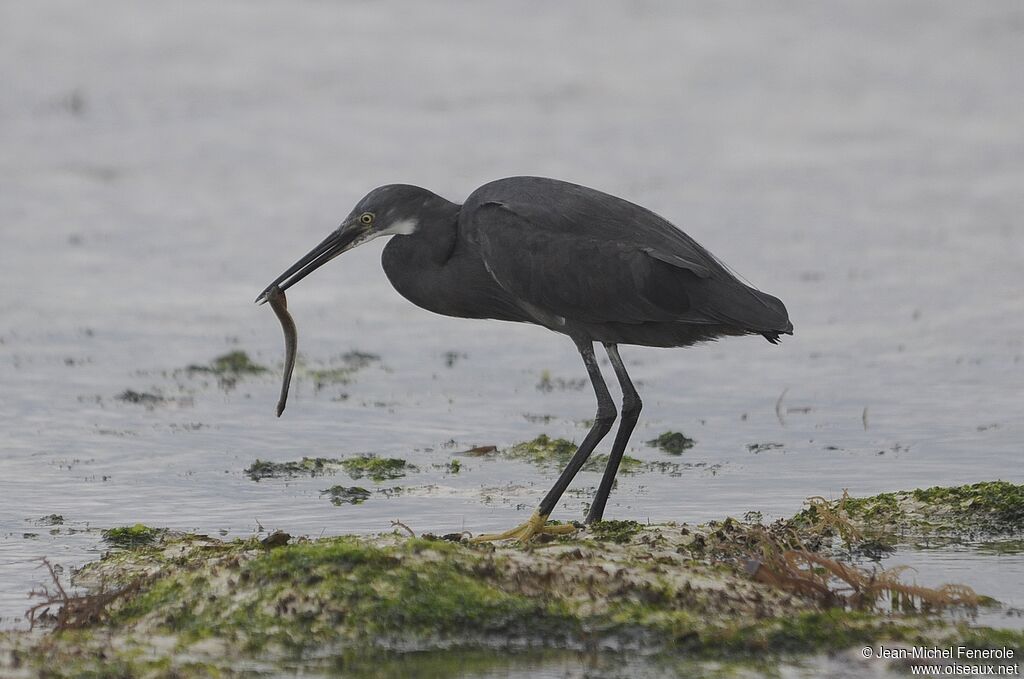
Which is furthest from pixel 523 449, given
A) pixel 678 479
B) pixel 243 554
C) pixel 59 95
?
pixel 59 95

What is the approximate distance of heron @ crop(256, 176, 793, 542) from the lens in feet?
22.0

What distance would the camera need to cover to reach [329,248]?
7.26m

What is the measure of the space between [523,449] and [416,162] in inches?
401

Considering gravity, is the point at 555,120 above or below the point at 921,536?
above

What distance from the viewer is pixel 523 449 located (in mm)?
8797

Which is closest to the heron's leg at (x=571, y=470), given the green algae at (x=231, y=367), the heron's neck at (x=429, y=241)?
the heron's neck at (x=429, y=241)

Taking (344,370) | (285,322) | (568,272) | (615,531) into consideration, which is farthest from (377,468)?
(344,370)

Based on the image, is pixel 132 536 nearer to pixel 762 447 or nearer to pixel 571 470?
pixel 571 470

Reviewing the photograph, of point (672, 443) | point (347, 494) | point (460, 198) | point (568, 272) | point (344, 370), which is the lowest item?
point (347, 494)

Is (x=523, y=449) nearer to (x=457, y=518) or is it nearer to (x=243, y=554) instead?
(x=457, y=518)

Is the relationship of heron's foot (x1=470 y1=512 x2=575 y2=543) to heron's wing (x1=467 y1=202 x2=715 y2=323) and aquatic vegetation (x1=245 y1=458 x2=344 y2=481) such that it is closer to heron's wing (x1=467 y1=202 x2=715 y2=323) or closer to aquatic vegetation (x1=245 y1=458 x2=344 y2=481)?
heron's wing (x1=467 y1=202 x2=715 y2=323)

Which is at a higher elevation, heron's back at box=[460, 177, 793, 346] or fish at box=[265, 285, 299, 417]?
heron's back at box=[460, 177, 793, 346]

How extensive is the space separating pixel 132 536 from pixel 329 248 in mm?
1569

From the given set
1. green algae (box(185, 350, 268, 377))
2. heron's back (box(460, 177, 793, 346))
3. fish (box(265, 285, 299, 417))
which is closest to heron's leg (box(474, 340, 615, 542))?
heron's back (box(460, 177, 793, 346))
